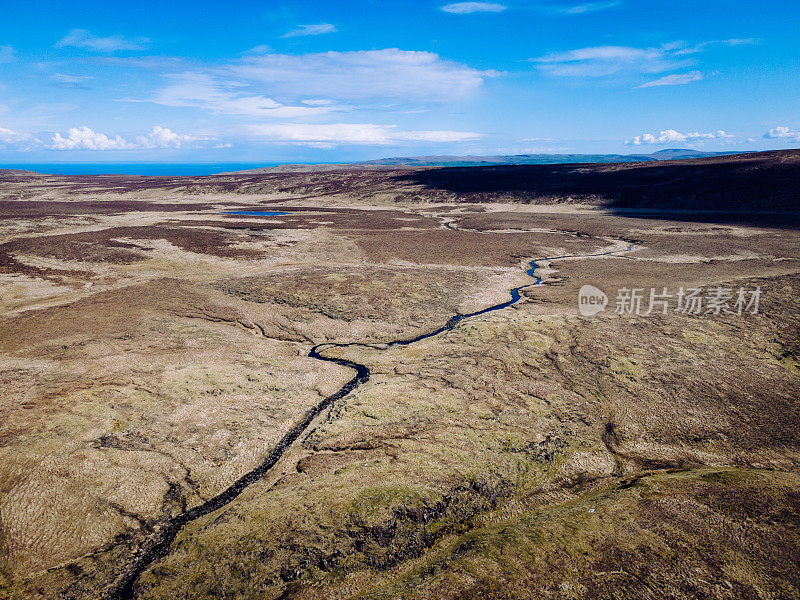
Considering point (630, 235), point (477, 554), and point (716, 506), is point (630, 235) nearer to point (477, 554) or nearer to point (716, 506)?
point (716, 506)

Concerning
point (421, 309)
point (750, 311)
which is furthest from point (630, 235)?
point (421, 309)
